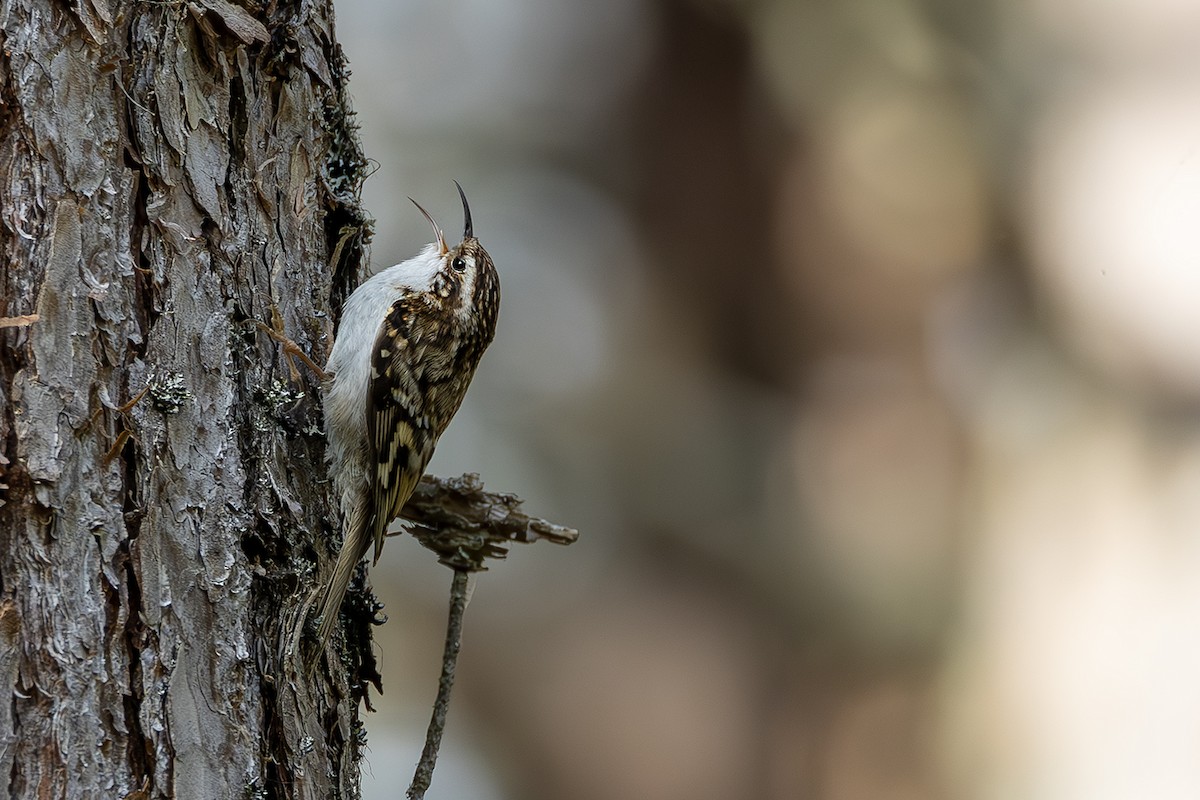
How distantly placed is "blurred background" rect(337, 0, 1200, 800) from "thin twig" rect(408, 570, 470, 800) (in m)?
2.77

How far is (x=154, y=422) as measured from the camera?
1789mm

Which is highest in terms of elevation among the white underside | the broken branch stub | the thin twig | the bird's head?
the bird's head

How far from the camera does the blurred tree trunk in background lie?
1.61m

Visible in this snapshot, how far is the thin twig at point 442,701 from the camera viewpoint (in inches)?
85.2

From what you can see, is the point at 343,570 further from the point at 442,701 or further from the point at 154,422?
the point at 154,422

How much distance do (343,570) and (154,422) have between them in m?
0.49

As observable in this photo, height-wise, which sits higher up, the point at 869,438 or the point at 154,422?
the point at 869,438

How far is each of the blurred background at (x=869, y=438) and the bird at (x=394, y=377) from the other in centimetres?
224

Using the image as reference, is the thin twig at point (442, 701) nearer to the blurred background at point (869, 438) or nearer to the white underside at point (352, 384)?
the white underside at point (352, 384)

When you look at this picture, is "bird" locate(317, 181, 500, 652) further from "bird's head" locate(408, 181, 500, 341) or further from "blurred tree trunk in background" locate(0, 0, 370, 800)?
"blurred tree trunk in background" locate(0, 0, 370, 800)

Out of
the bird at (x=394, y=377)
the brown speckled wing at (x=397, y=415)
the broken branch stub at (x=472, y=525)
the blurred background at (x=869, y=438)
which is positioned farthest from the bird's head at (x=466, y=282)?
the blurred background at (x=869, y=438)

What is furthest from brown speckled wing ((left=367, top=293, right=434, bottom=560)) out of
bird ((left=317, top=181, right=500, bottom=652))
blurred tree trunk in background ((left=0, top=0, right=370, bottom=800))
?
blurred tree trunk in background ((left=0, top=0, right=370, bottom=800))

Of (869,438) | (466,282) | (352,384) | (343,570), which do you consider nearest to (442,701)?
(343,570)

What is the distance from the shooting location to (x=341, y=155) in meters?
2.39
